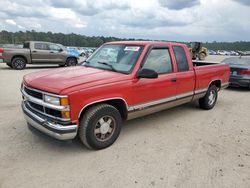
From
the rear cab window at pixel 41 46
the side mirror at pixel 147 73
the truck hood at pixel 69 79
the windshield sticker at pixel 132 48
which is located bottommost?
the truck hood at pixel 69 79

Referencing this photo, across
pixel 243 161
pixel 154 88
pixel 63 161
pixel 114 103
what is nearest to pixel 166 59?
pixel 154 88

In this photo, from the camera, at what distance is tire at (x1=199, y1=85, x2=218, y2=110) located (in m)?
6.30

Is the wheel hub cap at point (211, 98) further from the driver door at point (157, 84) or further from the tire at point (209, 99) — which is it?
the driver door at point (157, 84)

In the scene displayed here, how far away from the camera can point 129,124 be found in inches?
201

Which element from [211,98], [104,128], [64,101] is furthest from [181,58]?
[64,101]

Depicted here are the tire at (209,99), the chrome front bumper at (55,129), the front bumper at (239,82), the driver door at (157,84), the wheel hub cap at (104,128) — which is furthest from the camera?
the front bumper at (239,82)

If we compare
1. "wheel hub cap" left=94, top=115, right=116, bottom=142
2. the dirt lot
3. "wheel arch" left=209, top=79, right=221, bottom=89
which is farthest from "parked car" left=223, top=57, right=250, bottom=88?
"wheel hub cap" left=94, top=115, right=116, bottom=142

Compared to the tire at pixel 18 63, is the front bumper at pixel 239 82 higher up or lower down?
lower down

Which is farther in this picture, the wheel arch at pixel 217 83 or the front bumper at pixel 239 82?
the front bumper at pixel 239 82

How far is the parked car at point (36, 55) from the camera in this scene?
1397cm

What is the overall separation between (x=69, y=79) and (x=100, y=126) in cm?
93

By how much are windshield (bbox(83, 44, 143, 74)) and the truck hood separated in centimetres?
22

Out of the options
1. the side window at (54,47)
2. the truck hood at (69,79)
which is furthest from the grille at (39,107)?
the side window at (54,47)

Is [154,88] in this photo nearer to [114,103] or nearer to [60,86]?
[114,103]
